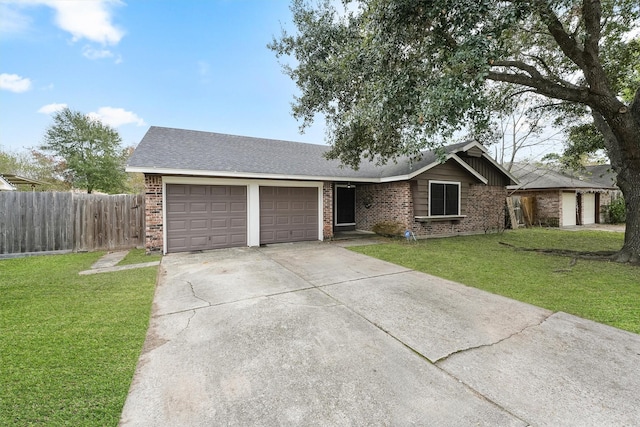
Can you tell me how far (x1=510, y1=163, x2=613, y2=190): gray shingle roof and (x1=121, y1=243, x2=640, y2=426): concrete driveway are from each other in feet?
46.1

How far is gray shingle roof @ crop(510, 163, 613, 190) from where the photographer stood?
15992mm

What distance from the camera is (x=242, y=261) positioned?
7.22 metres

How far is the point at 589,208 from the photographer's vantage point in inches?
688

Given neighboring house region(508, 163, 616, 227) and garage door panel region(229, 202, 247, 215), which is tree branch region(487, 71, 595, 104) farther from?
neighboring house region(508, 163, 616, 227)

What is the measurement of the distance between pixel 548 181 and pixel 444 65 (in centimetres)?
1600

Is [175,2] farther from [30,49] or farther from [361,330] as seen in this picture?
[361,330]

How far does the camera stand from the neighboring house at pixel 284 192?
8.41 metres

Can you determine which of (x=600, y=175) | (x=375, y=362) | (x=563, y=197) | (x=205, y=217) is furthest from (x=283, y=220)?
(x=600, y=175)

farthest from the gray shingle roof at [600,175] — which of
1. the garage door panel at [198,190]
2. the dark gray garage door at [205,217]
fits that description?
the garage door panel at [198,190]

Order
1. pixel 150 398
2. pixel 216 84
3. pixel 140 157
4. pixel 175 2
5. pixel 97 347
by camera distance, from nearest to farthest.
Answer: pixel 150 398 → pixel 97 347 → pixel 140 157 → pixel 175 2 → pixel 216 84

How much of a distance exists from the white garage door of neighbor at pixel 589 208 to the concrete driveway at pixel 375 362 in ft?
60.9

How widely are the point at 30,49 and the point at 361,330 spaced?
17.3 metres

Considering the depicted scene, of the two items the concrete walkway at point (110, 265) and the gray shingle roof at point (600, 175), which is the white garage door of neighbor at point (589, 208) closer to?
the gray shingle roof at point (600, 175)

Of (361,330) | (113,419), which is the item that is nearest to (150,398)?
(113,419)
